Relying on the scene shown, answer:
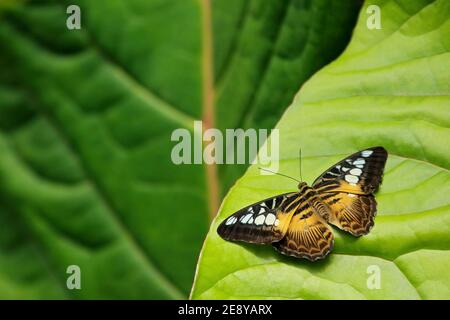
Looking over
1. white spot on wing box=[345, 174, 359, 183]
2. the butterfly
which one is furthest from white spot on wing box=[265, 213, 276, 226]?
white spot on wing box=[345, 174, 359, 183]

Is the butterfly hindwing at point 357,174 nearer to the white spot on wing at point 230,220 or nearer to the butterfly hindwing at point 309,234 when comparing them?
the butterfly hindwing at point 309,234

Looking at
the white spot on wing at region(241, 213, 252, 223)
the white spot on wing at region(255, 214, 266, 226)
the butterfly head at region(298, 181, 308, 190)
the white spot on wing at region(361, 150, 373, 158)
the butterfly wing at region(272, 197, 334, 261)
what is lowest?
the butterfly wing at region(272, 197, 334, 261)

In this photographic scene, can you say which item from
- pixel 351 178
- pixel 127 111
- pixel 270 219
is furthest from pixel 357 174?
pixel 127 111

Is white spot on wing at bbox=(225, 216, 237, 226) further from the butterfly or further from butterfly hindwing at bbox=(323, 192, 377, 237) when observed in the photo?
butterfly hindwing at bbox=(323, 192, 377, 237)

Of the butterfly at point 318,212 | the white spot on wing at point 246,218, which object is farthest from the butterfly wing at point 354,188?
the white spot on wing at point 246,218

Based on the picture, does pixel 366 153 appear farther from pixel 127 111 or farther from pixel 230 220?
pixel 127 111

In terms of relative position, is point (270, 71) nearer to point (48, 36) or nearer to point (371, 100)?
point (371, 100)

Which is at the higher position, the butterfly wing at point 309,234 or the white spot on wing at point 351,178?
the white spot on wing at point 351,178
